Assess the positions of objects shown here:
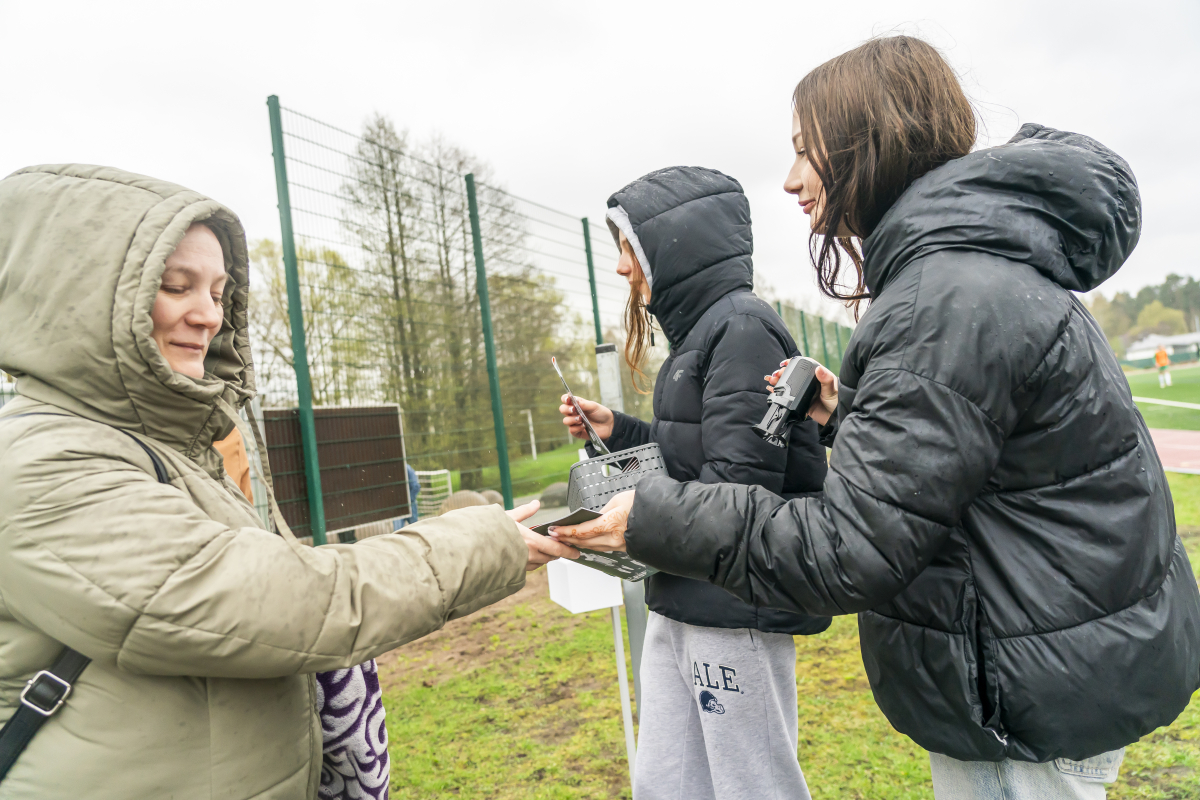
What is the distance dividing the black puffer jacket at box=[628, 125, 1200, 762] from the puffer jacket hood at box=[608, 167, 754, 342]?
0.93 m

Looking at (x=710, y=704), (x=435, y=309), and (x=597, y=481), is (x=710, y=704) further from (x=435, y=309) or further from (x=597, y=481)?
(x=435, y=309)

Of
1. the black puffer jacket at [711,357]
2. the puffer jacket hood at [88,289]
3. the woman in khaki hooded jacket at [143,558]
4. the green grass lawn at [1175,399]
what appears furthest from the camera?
the green grass lawn at [1175,399]

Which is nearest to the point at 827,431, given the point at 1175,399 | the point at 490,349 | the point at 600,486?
the point at 600,486

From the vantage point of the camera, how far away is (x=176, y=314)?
1287 millimetres

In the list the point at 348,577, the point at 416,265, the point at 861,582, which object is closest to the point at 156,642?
the point at 348,577

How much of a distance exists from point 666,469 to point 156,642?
1290 mm

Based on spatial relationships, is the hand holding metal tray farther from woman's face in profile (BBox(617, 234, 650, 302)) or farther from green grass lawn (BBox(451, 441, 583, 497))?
green grass lawn (BBox(451, 441, 583, 497))

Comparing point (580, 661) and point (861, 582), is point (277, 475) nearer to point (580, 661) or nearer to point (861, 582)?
point (580, 661)

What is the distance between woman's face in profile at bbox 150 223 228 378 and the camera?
129cm

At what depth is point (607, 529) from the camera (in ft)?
4.81

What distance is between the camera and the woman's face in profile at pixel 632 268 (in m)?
2.31

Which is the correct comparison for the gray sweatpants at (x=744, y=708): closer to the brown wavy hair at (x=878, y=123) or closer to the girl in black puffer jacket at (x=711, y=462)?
the girl in black puffer jacket at (x=711, y=462)

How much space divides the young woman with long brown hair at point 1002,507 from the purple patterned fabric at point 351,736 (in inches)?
35.2

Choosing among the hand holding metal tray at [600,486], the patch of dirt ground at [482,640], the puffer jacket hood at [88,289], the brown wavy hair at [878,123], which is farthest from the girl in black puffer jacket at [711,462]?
the patch of dirt ground at [482,640]
